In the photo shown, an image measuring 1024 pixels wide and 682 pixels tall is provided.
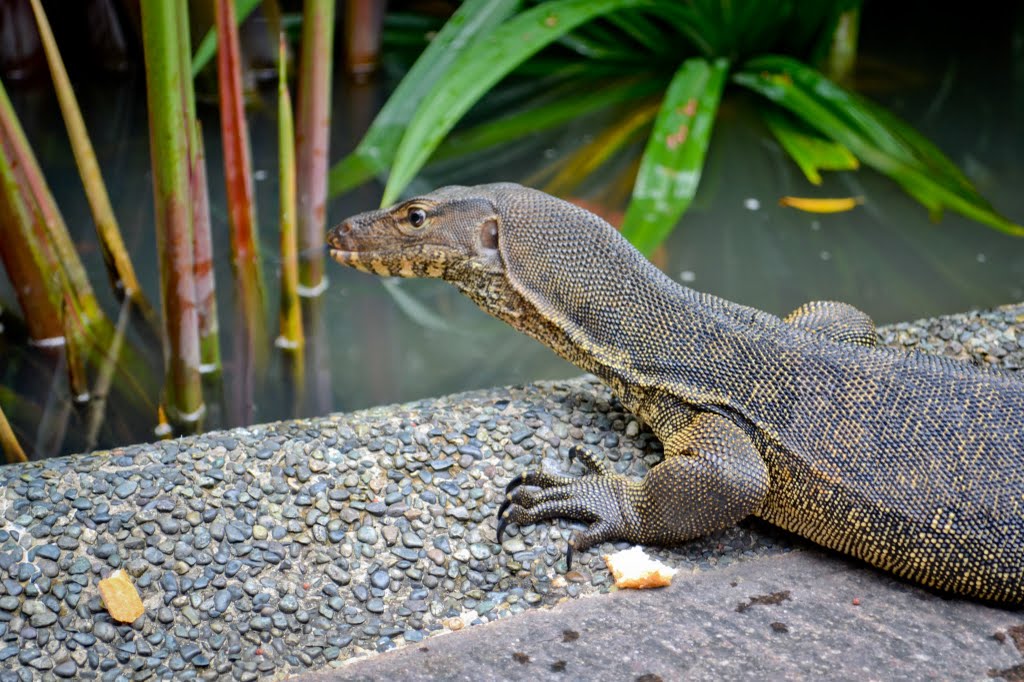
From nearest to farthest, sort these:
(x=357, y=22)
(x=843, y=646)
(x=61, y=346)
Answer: (x=843, y=646) → (x=61, y=346) → (x=357, y=22)

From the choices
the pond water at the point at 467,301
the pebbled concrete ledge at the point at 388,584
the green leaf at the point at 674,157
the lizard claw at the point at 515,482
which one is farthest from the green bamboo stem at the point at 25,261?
the green leaf at the point at 674,157

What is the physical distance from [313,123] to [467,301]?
117 cm

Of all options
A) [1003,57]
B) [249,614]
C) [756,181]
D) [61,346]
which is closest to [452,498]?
[249,614]

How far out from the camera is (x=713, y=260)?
16.2 ft

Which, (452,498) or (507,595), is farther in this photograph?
(452,498)

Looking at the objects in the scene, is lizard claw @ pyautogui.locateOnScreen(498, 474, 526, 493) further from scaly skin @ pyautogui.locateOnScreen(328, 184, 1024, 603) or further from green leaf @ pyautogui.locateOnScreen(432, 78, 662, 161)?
green leaf @ pyautogui.locateOnScreen(432, 78, 662, 161)

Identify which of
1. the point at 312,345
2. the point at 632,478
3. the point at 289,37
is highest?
the point at 289,37

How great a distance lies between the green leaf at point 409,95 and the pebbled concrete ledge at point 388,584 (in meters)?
2.22

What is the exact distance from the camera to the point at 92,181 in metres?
3.57

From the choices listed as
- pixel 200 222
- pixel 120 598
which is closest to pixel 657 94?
pixel 200 222

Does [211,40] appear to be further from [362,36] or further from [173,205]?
[173,205]

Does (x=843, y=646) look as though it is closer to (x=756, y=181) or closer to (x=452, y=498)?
(x=452, y=498)

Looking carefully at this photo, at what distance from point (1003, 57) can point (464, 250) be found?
5360 millimetres

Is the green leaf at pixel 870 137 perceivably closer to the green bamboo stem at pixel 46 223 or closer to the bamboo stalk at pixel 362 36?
the bamboo stalk at pixel 362 36
